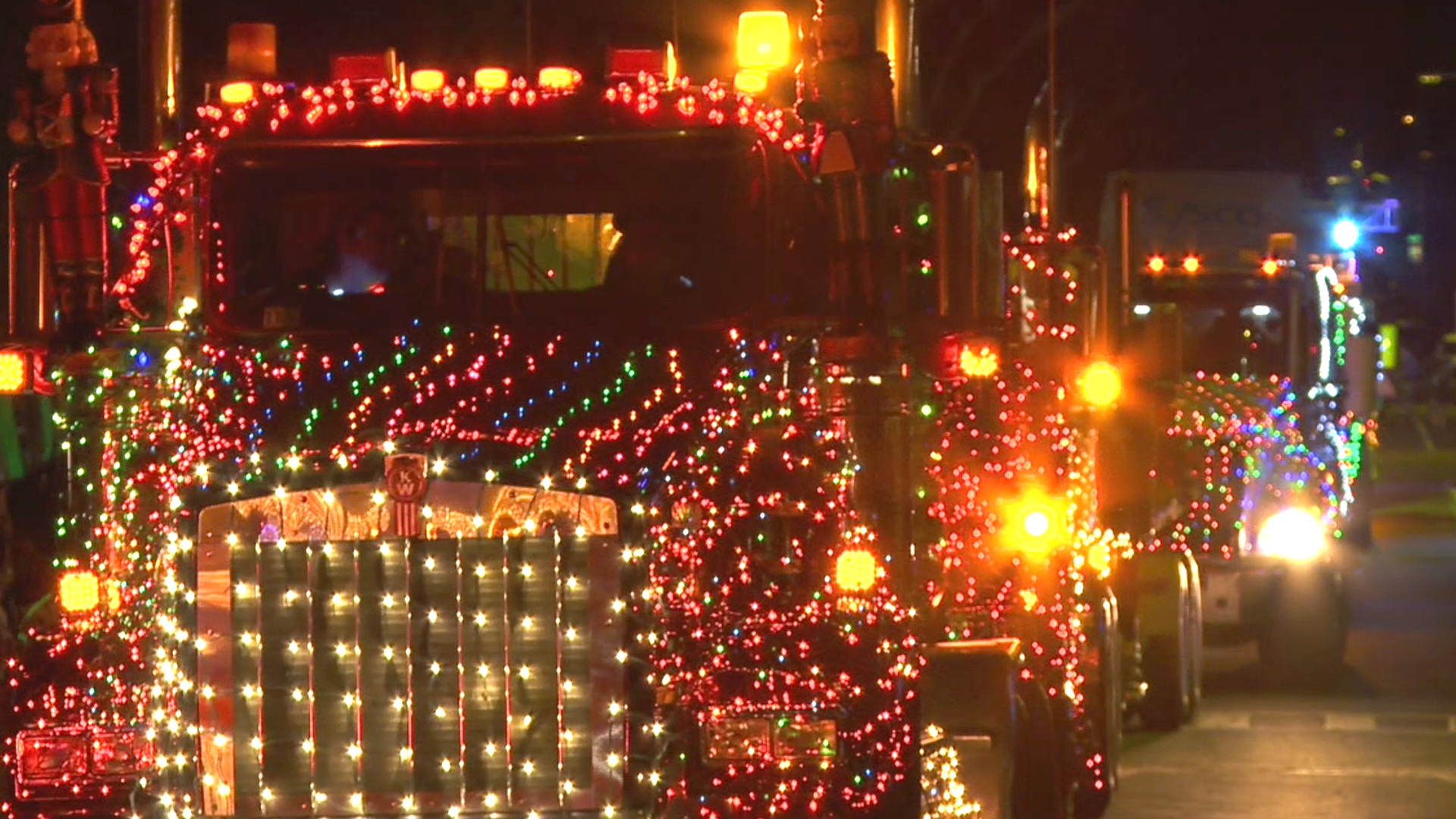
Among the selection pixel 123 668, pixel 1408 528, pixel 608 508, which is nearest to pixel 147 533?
pixel 123 668

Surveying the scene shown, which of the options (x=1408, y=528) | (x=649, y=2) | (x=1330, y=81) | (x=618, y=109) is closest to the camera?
(x=618, y=109)

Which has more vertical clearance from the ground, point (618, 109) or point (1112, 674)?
point (618, 109)

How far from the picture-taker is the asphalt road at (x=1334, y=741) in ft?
39.5

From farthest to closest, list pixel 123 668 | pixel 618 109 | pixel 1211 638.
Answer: pixel 1211 638, pixel 618 109, pixel 123 668

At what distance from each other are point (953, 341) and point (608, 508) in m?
1.78

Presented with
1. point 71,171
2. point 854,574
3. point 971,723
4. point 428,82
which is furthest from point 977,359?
point 71,171

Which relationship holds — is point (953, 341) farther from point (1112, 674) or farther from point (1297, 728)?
point (1297, 728)

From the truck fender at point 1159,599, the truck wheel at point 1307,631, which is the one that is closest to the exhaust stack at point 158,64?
the truck fender at point 1159,599

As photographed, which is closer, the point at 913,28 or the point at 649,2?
the point at 913,28

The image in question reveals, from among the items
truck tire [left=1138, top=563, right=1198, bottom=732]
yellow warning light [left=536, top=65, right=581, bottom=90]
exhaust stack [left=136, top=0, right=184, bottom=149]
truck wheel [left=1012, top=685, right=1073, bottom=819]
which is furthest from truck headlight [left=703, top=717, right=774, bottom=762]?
truck tire [left=1138, top=563, right=1198, bottom=732]

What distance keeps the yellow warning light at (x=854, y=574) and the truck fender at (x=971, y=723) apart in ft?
3.94

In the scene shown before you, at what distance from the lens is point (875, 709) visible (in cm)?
770

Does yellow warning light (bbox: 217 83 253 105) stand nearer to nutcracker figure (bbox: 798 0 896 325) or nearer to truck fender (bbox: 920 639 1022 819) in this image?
nutcracker figure (bbox: 798 0 896 325)

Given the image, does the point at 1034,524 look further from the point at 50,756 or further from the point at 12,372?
the point at 50,756
